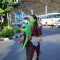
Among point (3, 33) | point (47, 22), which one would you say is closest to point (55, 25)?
point (47, 22)

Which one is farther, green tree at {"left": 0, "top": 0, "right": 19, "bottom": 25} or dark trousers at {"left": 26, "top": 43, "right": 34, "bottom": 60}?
green tree at {"left": 0, "top": 0, "right": 19, "bottom": 25}

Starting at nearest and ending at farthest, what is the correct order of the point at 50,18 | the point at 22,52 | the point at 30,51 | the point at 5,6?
1. the point at 30,51
2. the point at 22,52
3. the point at 5,6
4. the point at 50,18

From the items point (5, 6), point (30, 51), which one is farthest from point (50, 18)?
point (30, 51)

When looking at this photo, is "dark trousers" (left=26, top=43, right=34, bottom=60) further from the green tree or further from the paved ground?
the green tree

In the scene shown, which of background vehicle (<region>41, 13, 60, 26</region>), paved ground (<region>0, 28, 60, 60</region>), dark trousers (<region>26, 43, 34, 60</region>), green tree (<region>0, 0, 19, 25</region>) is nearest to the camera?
dark trousers (<region>26, 43, 34, 60</region>)

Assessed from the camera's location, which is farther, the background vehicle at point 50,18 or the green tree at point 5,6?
the background vehicle at point 50,18

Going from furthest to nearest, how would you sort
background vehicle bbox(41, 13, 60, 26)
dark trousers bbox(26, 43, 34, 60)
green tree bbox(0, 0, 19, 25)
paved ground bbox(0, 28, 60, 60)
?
background vehicle bbox(41, 13, 60, 26) < green tree bbox(0, 0, 19, 25) < paved ground bbox(0, 28, 60, 60) < dark trousers bbox(26, 43, 34, 60)

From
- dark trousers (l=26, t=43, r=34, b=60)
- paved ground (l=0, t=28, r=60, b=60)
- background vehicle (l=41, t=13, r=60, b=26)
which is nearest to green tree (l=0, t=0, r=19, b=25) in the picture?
paved ground (l=0, t=28, r=60, b=60)

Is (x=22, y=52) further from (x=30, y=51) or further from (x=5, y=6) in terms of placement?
(x=5, y=6)

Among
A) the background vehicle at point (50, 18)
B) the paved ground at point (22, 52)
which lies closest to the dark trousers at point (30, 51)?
the paved ground at point (22, 52)

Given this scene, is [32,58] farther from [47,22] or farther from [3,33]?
[47,22]

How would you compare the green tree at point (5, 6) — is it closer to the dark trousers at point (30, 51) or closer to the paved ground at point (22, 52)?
the paved ground at point (22, 52)

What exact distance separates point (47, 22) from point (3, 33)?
3531cm

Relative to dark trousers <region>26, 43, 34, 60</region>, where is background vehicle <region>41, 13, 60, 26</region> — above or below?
below
